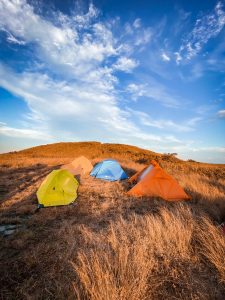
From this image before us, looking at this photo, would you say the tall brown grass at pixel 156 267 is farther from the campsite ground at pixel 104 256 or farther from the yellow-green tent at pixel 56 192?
the yellow-green tent at pixel 56 192

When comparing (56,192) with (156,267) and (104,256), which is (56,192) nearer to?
(104,256)

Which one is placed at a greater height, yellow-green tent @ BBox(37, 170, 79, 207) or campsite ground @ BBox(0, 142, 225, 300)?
yellow-green tent @ BBox(37, 170, 79, 207)

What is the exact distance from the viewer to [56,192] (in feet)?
26.3

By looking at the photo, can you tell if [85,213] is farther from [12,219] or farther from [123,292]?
[123,292]

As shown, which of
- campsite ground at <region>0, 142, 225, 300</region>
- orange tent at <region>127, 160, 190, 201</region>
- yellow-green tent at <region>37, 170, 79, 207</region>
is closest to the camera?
campsite ground at <region>0, 142, 225, 300</region>

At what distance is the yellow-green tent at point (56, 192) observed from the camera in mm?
7661

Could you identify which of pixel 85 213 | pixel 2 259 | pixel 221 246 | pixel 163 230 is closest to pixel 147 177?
pixel 85 213

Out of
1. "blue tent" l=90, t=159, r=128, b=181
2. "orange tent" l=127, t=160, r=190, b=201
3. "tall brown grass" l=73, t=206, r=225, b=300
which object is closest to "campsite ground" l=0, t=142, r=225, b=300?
"tall brown grass" l=73, t=206, r=225, b=300

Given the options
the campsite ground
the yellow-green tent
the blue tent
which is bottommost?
the campsite ground

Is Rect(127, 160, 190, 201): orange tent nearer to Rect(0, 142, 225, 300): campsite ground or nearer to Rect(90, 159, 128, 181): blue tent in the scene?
Rect(0, 142, 225, 300): campsite ground

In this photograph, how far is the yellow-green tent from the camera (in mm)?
7661

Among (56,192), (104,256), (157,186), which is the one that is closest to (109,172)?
(157,186)

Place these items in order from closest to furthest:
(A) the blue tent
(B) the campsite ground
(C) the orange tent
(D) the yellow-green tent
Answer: (B) the campsite ground < (D) the yellow-green tent < (C) the orange tent < (A) the blue tent

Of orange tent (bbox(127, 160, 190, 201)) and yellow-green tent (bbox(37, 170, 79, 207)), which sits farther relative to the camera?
orange tent (bbox(127, 160, 190, 201))
